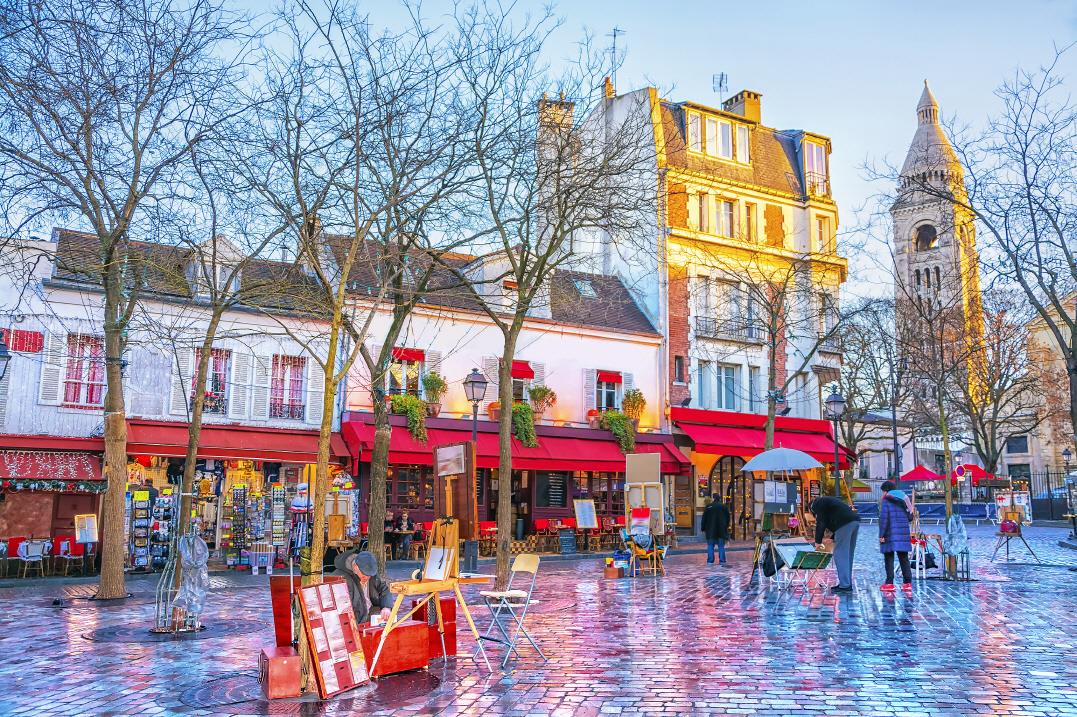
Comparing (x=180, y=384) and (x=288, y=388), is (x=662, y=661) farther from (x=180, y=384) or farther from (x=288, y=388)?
(x=288, y=388)

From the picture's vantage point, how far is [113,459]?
13.9 metres

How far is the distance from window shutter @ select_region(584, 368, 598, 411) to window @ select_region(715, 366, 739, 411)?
5.64 metres

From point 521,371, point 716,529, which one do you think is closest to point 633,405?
point 521,371

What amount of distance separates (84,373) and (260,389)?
3.97 m

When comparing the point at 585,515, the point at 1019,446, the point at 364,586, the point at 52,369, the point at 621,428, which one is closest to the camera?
the point at 364,586

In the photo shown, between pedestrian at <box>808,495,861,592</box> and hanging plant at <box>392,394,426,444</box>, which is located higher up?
hanging plant at <box>392,394,426,444</box>

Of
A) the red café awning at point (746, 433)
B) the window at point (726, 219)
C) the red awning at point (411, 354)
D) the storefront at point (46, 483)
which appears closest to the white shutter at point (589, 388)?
the red café awning at point (746, 433)

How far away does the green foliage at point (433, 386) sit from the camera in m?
25.4

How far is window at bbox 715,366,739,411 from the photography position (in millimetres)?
32688

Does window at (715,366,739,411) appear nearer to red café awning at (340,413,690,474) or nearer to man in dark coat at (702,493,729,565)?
red café awning at (340,413,690,474)

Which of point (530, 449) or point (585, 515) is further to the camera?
point (530, 449)

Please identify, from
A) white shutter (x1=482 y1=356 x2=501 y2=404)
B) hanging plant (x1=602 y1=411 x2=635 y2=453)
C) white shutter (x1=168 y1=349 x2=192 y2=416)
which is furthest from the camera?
hanging plant (x1=602 y1=411 x2=635 y2=453)

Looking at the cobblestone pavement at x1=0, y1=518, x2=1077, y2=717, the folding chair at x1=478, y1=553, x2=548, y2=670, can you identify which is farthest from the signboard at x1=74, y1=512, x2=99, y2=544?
the folding chair at x1=478, y1=553, x2=548, y2=670

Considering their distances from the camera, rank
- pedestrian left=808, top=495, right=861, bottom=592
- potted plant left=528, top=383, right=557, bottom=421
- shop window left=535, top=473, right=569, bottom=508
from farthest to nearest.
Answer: potted plant left=528, top=383, right=557, bottom=421, shop window left=535, top=473, right=569, bottom=508, pedestrian left=808, top=495, right=861, bottom=592
